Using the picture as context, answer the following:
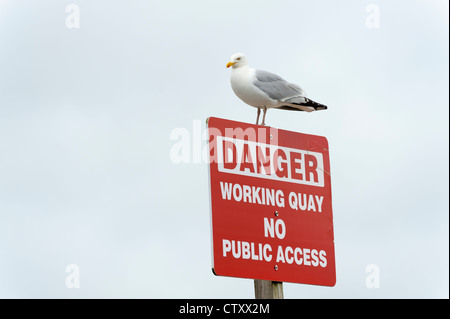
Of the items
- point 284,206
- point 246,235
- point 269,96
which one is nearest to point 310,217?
point 284,206

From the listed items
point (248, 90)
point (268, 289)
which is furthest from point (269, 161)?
point (248, 90)

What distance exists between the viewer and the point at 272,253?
214 inches

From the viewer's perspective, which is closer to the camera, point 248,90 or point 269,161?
point 269,161

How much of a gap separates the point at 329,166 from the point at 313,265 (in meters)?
0.88

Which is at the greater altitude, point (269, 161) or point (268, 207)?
point (269, 161)

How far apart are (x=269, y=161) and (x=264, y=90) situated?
91.5 inches

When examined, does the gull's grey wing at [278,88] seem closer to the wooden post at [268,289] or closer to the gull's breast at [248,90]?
the gull's breast at [248,90]

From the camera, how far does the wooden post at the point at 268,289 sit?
17.8ft

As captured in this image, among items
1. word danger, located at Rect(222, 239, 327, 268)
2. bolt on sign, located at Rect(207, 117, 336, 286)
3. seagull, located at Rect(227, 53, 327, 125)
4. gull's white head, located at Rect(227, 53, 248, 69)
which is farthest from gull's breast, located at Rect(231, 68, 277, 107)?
word danger, located at Rect(222, 239, 327, 268)

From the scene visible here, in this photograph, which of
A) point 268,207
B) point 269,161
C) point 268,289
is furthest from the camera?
point 269,161

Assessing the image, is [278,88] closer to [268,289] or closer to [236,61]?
[236,61]

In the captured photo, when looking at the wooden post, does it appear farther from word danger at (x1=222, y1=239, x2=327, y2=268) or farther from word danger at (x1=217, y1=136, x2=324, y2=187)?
word danger at (x1=217, y1=136, x2=324, y2=187)

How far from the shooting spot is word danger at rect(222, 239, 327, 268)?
528cm
